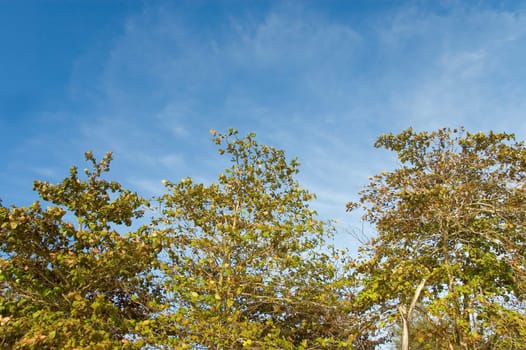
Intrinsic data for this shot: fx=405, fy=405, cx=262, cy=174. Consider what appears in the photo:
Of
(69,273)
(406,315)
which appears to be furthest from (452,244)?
(69,273)

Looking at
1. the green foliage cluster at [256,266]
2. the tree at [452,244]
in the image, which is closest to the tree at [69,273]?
the green foliage cluster at [256,266]

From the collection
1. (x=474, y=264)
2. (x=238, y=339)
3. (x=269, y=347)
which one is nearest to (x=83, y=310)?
(x=238, y=339)

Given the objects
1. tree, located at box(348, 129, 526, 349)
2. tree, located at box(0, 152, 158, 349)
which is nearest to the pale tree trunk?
tree, located at box(348, 129, 526, 349)

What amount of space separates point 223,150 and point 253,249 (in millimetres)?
3649

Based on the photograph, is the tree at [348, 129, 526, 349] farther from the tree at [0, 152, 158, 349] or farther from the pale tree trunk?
the tree at [0, 152, 158, 349]

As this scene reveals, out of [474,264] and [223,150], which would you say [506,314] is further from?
[223,150]

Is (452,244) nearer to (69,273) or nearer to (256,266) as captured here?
(256,266)

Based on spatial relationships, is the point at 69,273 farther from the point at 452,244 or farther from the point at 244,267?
the point at 452,244

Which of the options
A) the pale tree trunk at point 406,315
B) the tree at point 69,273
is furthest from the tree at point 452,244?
the tree at point 69,273

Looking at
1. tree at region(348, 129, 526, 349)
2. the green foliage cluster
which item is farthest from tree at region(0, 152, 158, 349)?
tree at region(348, 129, 526, 349)

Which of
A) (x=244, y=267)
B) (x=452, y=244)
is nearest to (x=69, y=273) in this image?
(x=244, y=267)

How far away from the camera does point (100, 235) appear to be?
12930 mm

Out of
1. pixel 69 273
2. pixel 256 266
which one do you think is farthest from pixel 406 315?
pixel 69 273

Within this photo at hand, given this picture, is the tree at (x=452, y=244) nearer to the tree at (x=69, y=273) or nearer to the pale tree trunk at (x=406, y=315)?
the pale tree trunk at (x=406, y=315)
